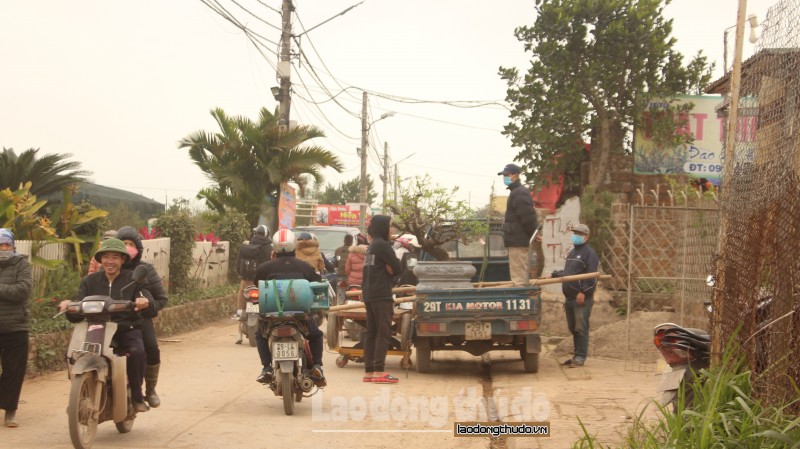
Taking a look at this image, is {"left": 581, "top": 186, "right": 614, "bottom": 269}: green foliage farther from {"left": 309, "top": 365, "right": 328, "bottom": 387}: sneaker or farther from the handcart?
{"left": 309, "top": 365, "right": 328, "bottom": 387}: sneaker

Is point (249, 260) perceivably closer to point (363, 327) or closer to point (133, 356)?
point (363, 327)

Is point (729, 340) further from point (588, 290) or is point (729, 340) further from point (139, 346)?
point (588, 290)

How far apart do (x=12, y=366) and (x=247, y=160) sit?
1749 cm

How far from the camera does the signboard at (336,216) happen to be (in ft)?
197

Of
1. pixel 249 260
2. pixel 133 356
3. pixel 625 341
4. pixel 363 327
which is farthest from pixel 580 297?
pixel 133 356

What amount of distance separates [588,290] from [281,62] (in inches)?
514

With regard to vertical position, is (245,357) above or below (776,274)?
below

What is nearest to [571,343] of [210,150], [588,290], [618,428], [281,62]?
[588,290]

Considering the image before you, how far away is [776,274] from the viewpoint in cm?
562

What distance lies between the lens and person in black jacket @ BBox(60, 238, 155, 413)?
7.86m

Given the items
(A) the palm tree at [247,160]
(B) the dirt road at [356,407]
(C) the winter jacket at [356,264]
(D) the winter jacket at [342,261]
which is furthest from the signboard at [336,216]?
(B) the dirt road at [356,407]

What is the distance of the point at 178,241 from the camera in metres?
18.4

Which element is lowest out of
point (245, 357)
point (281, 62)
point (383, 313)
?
point (245, 357)

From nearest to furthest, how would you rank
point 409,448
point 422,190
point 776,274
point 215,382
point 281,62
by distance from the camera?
point 776,274, point 409,448, point 215,382, point 422,190, point 281,62
